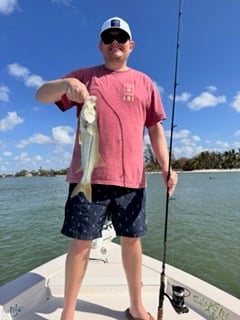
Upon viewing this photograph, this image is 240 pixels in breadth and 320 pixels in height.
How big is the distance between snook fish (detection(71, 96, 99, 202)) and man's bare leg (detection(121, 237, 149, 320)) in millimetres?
459

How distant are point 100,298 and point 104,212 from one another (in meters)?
0.89

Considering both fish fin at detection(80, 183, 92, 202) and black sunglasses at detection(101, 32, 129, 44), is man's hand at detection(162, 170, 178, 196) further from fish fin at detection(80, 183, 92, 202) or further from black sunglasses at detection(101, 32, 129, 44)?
black sunglasses at detection(101, 32, 129, 44)

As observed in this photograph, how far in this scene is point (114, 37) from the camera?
196 cm

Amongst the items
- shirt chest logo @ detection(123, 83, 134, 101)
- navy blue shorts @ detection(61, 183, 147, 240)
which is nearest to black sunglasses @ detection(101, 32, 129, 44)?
shirt chest logo @ detection(123, 83, 134, 101)

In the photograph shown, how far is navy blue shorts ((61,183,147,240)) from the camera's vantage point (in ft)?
6.03

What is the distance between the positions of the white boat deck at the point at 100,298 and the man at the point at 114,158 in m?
0.28

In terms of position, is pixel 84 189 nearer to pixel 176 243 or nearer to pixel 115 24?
pixel 115 24

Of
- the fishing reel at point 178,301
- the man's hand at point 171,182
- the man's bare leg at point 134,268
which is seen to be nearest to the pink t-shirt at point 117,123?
the man's hand at point 171,182

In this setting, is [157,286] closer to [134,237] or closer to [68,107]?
[134,237]

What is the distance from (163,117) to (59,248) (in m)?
5.57

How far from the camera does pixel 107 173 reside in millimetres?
1869

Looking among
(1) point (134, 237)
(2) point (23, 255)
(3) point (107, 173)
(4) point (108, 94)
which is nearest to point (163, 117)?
(4) point (108, 94)

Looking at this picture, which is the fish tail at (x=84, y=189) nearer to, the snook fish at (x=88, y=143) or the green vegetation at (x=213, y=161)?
the snook fish at (x=88, y=143)

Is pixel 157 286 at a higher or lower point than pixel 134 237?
lower
